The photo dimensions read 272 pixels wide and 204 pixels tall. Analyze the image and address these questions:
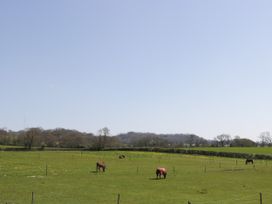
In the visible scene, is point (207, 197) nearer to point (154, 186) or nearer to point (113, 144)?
A: point (154, 186)

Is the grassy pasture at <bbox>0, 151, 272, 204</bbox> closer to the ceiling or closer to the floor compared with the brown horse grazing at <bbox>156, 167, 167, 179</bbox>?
closer to the floor

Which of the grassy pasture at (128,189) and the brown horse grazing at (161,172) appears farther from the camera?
the brown horse grazing at (161,172)

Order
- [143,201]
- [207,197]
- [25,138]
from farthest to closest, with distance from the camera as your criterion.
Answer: [25,138], [207,197], [143,201]

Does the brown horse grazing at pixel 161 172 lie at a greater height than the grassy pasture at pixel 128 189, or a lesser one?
greater

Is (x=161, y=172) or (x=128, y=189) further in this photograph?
(x=161, y=172)

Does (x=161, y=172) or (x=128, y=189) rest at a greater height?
(x=161, y=172)

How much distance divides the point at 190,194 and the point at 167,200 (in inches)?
156

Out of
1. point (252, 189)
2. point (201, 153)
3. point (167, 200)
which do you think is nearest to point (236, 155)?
point (201, 153)

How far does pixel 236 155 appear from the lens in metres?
114

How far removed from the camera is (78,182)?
3769cm

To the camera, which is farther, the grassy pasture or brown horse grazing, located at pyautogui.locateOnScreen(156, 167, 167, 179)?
brown horse grazing, located at pyautogui.locateOnScreen(156, 167, 167, 179)

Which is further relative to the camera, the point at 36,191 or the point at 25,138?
the point at 25,138

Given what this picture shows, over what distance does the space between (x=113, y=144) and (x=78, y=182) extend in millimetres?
151686

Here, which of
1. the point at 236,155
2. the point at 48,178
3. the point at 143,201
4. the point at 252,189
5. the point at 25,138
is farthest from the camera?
the point at 25,138
